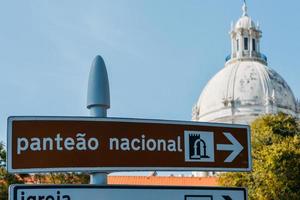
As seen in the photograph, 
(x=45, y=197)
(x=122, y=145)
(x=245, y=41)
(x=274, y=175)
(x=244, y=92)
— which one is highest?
(x=245, y=41)

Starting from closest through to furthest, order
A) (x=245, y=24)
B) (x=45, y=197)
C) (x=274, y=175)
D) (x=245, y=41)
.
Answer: (x=45, y=197) → (x=274, y=175) → (x=245, y=41) → (x=245, y=24)

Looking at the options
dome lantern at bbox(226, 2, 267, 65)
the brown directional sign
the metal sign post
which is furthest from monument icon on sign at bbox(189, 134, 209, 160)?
dome lantern at bbox(226, 2, 267, 65)

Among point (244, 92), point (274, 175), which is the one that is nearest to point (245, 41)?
point (244, 92)

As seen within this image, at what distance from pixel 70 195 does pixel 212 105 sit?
99.6 metres

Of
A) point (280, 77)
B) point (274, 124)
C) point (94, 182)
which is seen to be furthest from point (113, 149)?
point (280, 77)

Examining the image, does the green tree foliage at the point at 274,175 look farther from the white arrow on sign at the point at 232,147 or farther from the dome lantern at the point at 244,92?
the dome lantern at the point at 244,92

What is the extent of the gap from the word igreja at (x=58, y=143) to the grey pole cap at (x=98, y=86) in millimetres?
331

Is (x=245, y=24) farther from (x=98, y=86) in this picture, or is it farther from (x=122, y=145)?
(x=122, y=145)

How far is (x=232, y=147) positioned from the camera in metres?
4.85

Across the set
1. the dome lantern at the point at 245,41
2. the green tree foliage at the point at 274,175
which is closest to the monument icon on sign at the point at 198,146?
the green tree foliage at the point at 274,175

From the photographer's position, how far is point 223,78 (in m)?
106

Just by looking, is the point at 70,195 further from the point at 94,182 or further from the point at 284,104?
the point at 284,104

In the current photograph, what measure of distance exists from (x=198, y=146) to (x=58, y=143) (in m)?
0.92

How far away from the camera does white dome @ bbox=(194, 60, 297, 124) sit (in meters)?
100
